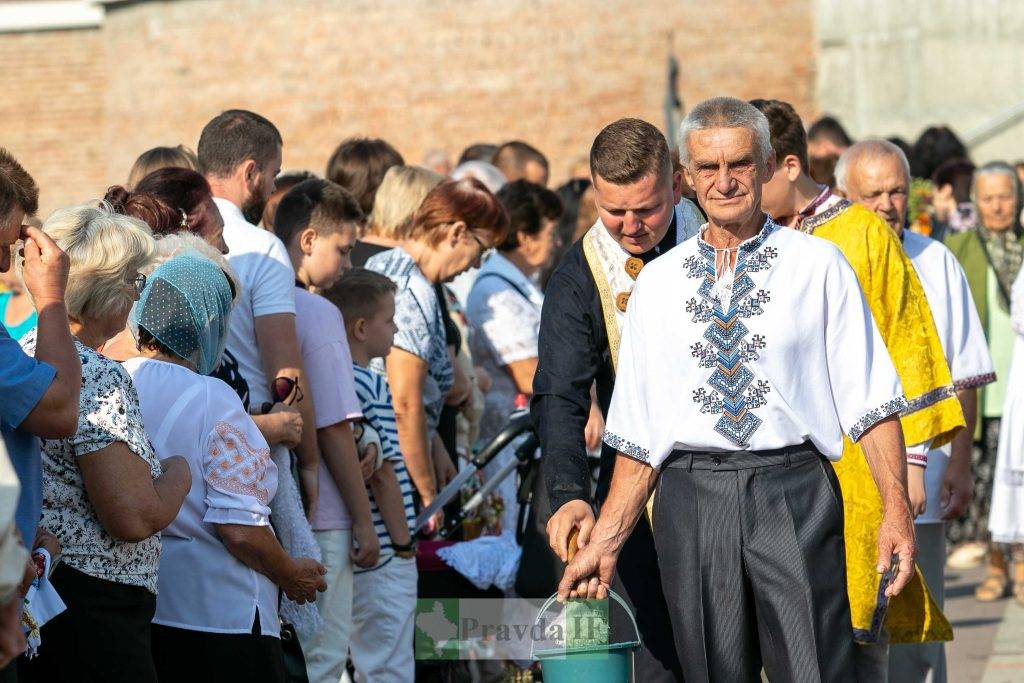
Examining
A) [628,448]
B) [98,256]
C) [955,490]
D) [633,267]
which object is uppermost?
[98,256]

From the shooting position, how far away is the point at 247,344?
224 inches

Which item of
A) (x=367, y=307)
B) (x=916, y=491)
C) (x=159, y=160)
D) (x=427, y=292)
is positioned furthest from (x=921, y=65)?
(x=916, y=491)

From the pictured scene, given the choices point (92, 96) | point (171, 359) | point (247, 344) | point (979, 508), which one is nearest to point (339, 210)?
point (247, 344)

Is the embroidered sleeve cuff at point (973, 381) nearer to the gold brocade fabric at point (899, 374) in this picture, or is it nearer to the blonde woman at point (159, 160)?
the gold brocade fabric at point (899, 374)

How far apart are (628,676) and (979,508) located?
7055 mm

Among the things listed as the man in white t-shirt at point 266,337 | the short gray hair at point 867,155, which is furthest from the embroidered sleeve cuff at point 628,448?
the short gray hair at point 867,155

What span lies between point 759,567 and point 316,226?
2577 mm

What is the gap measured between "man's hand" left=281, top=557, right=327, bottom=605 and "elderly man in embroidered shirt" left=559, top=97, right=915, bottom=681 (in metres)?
0.90

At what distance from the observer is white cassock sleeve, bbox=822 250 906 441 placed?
4262mm

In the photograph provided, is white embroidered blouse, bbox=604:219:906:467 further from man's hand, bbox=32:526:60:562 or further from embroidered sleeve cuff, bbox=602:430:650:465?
man's hand, bbox=32:526:60:562

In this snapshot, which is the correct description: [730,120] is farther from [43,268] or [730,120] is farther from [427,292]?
[427,292]

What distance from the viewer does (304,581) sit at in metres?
4.85

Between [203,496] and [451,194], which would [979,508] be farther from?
[203,496]

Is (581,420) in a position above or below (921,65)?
below
